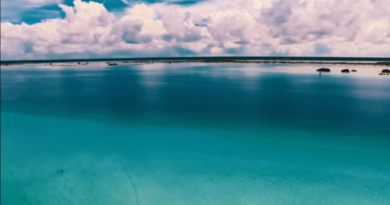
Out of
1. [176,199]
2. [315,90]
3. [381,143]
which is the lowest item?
[176,199]

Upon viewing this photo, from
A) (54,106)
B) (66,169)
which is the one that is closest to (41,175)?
(66,169)

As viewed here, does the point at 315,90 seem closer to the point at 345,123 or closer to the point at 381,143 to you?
the point at 345,123

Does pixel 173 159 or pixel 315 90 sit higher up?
pixel 315 90

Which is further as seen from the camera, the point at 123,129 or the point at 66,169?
the point at 123,129

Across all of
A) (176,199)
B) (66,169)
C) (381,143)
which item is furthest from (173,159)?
(381,143)

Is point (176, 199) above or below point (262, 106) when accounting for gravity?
below

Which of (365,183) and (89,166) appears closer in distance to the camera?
(365,183)

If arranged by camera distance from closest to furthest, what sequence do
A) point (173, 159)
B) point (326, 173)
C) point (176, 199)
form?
point (176, 199) < point (326, 173) < point (173, 159)

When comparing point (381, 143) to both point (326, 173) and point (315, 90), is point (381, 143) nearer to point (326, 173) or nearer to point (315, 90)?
point (326, 173)

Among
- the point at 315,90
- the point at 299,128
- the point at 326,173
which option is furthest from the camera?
the point at 315,90
